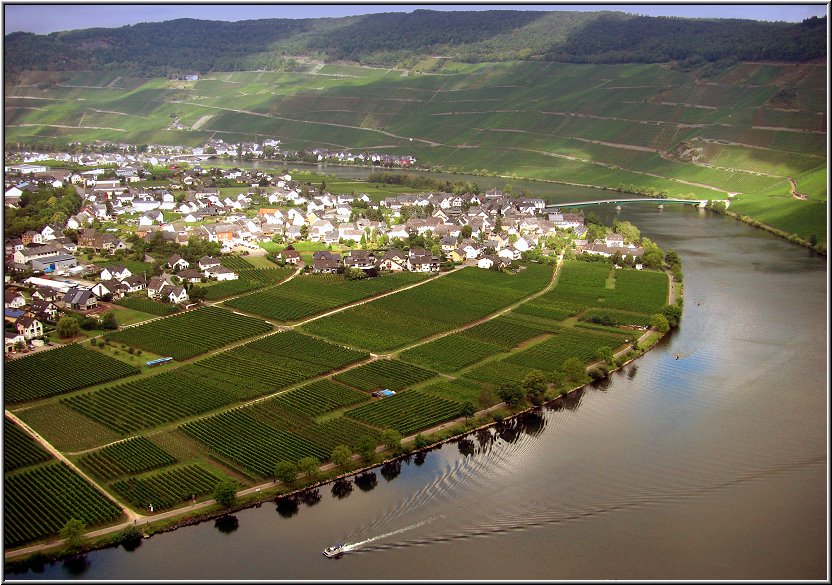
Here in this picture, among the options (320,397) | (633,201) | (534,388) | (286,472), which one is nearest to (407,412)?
(320,397)

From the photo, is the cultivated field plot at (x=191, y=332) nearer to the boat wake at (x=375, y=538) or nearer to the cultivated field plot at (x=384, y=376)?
the cultivated field plot at (x=384, y=376)

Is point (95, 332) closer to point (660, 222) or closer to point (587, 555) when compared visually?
point (587, 555)

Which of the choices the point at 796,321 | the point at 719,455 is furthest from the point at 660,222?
the point at 719,455

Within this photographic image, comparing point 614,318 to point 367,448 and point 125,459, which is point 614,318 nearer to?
point 367,448

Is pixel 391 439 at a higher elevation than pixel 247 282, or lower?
lower

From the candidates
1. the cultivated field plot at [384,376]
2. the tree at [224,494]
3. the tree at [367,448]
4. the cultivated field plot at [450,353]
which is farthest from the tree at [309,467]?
the cultivated field plot at [450,353]

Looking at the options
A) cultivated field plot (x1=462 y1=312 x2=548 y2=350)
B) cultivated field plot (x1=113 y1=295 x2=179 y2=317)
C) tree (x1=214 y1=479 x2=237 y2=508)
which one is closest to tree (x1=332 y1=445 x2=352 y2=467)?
tree (x1=214 y1=479 x2=237 y2=508)
